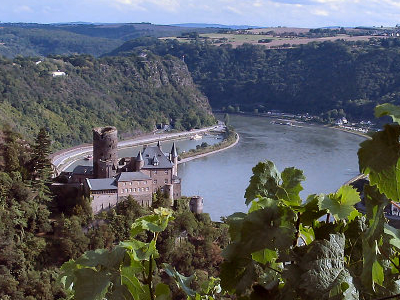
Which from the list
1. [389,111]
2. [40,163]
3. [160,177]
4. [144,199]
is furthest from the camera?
[160,177]

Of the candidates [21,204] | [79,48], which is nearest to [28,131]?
[21,204]


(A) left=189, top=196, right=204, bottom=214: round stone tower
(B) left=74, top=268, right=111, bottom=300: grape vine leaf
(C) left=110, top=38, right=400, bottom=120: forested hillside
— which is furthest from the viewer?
(C) left=110, top=38, right=400, bottom=120: forested hillside

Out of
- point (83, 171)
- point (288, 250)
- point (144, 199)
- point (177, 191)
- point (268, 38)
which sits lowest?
point (268, 38)

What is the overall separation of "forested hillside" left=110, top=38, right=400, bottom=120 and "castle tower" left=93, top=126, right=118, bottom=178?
1259 inches

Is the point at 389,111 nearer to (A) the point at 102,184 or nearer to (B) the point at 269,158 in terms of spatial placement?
(A) the point at 102,184

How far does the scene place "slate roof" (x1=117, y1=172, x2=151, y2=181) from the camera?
42.6 ft

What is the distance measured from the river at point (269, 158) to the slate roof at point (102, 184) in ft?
19.7

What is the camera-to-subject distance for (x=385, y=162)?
0.85 meters

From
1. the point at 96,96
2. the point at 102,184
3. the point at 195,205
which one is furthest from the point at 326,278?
the point at 96,96

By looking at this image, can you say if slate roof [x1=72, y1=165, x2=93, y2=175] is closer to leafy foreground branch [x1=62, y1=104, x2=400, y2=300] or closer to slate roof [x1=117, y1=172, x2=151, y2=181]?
slate roof [x1=117, y1=172, x2=151, y2=181]

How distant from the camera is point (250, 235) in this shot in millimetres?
1116

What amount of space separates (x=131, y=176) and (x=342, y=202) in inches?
480

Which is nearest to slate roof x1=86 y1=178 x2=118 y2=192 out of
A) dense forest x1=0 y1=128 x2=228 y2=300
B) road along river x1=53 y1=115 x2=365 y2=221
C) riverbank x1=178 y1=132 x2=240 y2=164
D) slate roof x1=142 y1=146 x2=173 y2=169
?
dense forest x1=0 y1=128 x2=228 y2=300

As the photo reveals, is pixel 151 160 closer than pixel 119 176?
No
